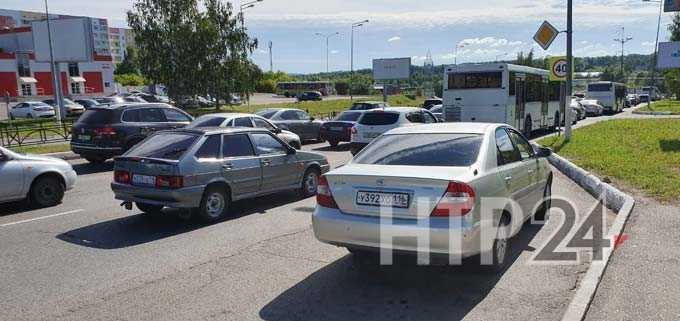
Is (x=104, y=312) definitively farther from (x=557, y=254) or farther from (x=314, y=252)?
(x=557, y=254)

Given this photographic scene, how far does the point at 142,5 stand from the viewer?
36219mm

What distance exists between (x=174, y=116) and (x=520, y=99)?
13.2 metres

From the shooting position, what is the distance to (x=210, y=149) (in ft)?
27.3

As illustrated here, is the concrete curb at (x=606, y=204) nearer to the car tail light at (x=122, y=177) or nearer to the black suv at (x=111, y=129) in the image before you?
the car tail light at (x=122, y=177)

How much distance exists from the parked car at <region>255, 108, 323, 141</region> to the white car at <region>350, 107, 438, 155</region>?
5.01 metres

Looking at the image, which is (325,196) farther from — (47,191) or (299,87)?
(299,87)

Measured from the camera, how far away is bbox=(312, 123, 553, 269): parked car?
487 centimetres

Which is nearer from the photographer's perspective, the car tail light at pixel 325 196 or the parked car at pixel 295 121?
the car tail light at pixel 325 196

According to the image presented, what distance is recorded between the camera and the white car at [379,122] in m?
16.6

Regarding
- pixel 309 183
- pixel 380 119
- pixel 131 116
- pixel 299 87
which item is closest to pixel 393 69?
pixel 299 87

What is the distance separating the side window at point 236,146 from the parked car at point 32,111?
38.7 meters

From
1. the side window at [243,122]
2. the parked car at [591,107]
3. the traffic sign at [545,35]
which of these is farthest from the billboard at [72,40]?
the parked car at [591,107]

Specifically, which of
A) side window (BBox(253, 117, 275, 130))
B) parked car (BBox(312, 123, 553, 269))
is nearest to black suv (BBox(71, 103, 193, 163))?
side window (BBox(253, 117, 275, 130))

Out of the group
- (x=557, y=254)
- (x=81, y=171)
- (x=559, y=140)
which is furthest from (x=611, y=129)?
(x=81, y=171)
